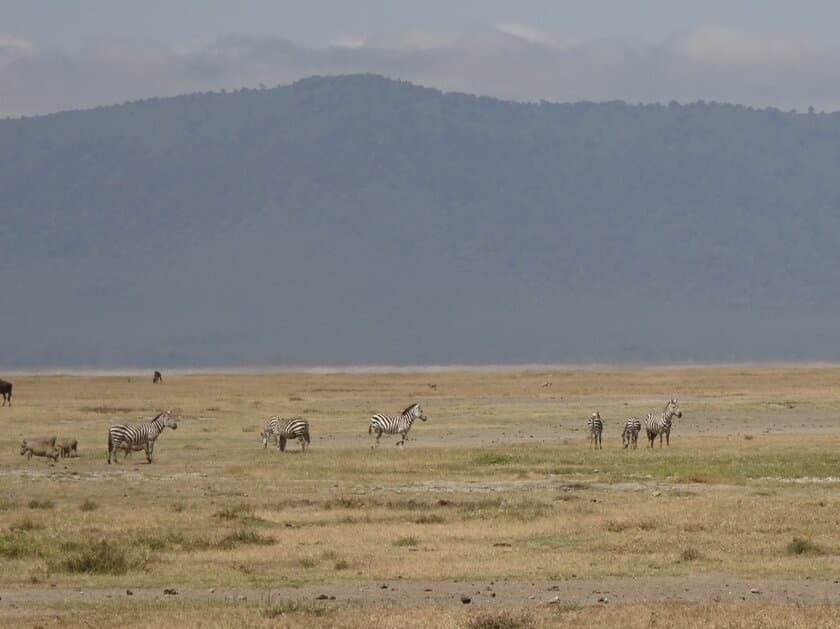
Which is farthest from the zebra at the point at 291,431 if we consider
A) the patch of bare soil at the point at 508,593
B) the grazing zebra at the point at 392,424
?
the patch of bare soil at the point at 508,593

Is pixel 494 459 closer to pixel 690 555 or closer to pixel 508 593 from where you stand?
pixel 690 555

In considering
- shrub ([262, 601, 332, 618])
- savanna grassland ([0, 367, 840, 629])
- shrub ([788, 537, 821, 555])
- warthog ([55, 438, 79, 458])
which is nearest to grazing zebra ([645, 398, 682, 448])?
savanna grassland ([0, 367, 840, 629])

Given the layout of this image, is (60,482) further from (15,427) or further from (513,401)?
(513,401)

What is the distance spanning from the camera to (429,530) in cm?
2548

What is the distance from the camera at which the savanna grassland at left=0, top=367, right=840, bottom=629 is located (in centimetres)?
1841

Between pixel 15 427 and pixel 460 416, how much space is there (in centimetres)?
1578

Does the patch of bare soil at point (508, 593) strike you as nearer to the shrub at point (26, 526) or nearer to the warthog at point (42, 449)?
the shrub at point (26, 526)

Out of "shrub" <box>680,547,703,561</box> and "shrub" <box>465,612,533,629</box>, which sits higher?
"shrub" <box>680,547,703,561</box>

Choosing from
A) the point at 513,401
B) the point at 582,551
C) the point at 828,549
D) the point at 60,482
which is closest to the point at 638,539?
the point at 582,551

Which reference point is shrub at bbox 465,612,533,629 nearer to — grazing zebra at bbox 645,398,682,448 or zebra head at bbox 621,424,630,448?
zebra head at bbox 621,424,630,448

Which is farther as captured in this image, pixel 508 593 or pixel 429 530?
pixel 429 530

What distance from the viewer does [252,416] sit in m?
59.5

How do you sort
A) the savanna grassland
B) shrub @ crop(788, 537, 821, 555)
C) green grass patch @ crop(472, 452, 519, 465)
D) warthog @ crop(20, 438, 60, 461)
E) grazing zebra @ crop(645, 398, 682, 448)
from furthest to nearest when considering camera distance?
grazing zebra @ crop(645, 398, 682, 448), warthog @ crop(20, 438, 60, 461), green grass patch @ crop(472, 452, 519, 465), shrub @ crop(788, 537, 821, 555), the savanna grassland

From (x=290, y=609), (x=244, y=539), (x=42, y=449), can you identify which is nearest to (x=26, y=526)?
(x=244, y=539)
